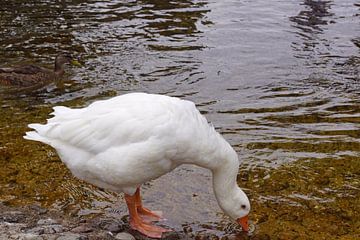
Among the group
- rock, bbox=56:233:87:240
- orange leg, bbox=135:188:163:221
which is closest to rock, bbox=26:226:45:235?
rock, bbox=56:233:87:240

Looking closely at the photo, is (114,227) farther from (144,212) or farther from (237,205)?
(237,205)

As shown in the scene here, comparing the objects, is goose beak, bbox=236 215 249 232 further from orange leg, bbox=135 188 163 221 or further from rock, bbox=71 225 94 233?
rock, bbox=71 225 94 233

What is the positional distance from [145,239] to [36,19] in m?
→ 11.2

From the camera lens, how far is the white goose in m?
5.92

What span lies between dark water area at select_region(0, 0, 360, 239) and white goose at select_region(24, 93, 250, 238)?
0.56 meters

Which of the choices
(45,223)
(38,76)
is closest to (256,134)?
(45,223)

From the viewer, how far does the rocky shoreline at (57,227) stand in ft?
19.0

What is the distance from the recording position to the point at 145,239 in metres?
6.42

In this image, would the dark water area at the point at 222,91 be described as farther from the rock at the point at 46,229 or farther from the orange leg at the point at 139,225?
the rock at the point at 46,229

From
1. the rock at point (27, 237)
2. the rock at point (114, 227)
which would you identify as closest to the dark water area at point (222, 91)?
the rock at point (114, 227)

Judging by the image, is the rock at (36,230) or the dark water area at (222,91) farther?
the dark water area at (222,91)

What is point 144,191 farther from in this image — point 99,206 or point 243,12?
point 243,12

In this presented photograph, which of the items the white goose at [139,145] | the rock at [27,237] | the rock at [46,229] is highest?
the white goose at [139,145]

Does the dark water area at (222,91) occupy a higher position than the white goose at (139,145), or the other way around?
the white goose at (139,145)
